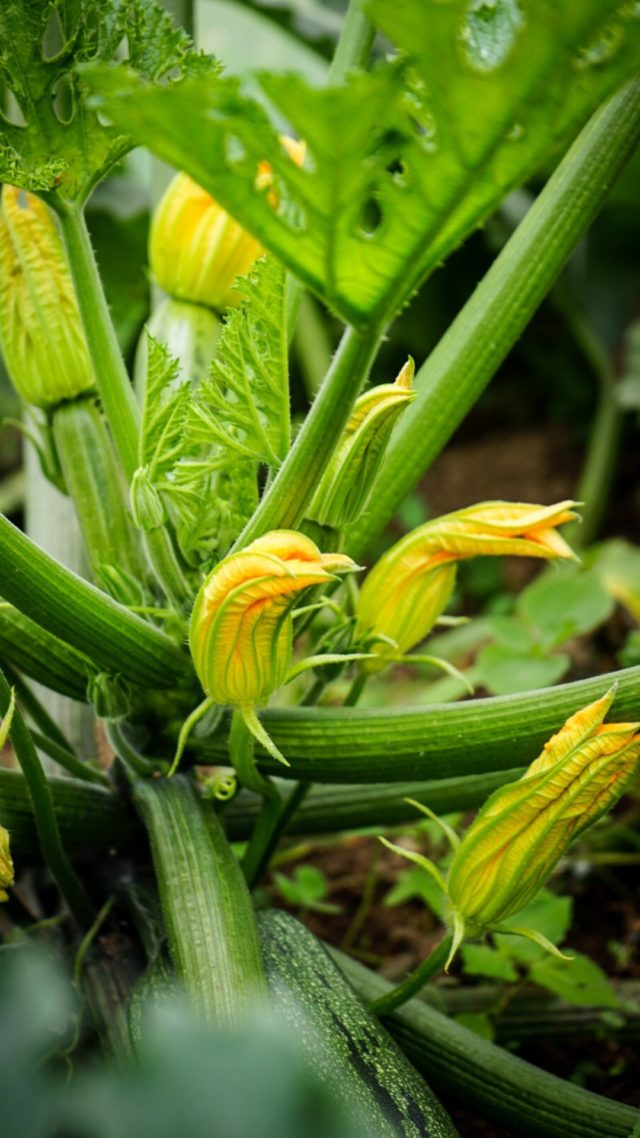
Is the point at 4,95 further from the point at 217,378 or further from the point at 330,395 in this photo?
the point at 330,395

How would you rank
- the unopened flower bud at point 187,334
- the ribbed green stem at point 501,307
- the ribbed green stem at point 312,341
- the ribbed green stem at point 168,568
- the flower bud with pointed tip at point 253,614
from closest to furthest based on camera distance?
the flower bud with pointed tip at point 253,614 → the ribbed green stem at point 168,568 → the ribbed green stem at point 501,307 → the unopened flower bud at point 187,334 → the ribbed green stem at point 312,341


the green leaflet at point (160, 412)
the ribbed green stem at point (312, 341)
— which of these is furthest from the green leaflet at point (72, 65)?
the ribbed green stem at point (312, 341)

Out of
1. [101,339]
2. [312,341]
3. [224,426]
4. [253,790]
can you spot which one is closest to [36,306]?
[101,339]

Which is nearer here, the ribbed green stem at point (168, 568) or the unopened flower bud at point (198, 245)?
the ribbed green stem at point (168, 568)

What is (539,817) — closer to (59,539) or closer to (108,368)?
(108,368)

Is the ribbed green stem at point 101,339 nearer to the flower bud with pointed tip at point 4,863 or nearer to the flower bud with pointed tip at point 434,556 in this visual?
the flower bud with pointed tip at point 434,556

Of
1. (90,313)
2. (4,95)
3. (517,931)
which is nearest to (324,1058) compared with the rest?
(517,931)
